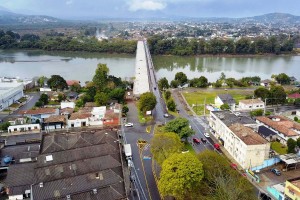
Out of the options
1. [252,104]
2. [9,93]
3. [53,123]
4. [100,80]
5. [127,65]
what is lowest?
[53,123]

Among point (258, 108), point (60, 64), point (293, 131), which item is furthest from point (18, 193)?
point (60, 64)

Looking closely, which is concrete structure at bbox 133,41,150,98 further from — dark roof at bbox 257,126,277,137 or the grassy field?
dark roof at bbox 257,126,277,137

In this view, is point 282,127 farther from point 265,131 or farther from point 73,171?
point 73,171

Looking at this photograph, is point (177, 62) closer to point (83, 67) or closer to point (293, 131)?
point (83, 67)

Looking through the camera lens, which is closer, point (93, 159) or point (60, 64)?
point (93, 159)

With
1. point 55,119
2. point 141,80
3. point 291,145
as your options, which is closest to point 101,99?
point 55,119

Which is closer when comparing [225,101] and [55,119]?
[55,119]

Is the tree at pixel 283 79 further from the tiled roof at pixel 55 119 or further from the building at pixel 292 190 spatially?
the tiled roof at pixel 55 119
